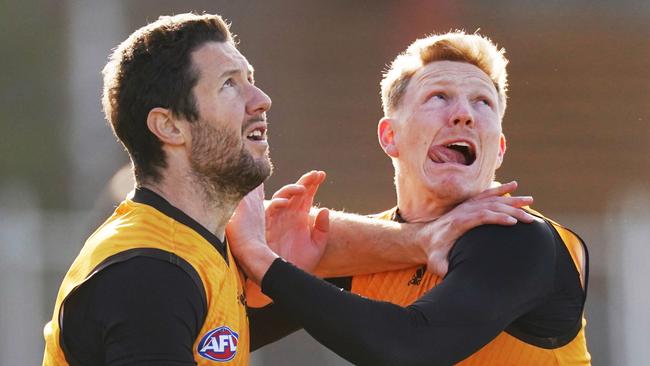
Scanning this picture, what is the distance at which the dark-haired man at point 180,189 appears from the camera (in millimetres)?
3123

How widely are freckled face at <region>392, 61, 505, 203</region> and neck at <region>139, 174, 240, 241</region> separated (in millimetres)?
859

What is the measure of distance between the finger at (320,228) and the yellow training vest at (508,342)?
28cm

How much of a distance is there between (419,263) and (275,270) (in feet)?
2.16

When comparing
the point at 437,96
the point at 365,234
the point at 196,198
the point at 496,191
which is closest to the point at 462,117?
the point at 437,96

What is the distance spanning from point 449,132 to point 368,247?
1.64 feet

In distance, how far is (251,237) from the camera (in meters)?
3.71

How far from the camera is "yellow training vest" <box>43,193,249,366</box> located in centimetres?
318

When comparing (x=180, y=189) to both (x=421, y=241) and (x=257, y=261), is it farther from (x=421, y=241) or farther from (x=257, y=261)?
(x=421, y=241)

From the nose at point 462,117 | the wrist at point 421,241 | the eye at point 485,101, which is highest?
the eye at point 485,101

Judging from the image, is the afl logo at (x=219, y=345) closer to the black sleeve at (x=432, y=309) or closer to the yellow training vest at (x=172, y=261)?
the yellow training vest at (x=172, y=261)

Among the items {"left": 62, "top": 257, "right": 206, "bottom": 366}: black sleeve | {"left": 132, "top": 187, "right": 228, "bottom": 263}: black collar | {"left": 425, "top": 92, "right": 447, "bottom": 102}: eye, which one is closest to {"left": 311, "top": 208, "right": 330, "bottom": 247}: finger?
{"left": 425, "top": 92, "right": 447, "bottom": 102}: eye

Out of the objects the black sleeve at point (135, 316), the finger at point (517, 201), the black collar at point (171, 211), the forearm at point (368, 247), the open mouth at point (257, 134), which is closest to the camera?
the black sleeve at point (135, 316)

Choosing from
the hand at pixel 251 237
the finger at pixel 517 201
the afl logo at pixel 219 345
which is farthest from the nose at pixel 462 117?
the afl logo at pixel 219 345

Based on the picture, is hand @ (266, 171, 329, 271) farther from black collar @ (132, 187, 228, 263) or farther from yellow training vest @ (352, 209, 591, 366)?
black collar @ (132, 187, 228, 263)
